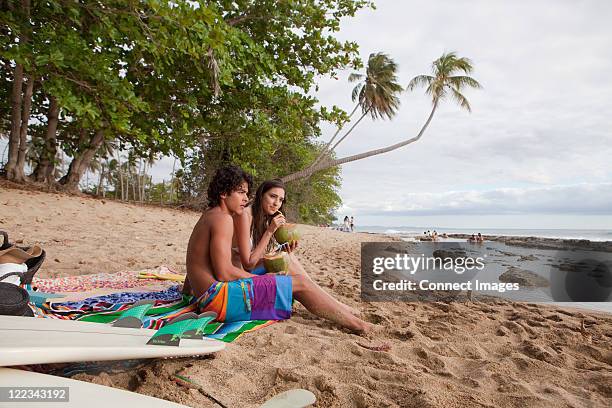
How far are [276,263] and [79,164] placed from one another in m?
10.3

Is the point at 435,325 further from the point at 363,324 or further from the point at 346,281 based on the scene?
the point at 346,281

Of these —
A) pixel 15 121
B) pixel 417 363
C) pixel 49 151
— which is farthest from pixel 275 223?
pixel 49 151

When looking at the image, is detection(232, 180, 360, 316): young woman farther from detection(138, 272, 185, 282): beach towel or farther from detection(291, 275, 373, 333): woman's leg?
detection(138, 272, 185, 282): beach towel

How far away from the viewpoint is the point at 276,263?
10.6 feet

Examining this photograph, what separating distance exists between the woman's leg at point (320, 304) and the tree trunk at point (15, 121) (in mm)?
8878

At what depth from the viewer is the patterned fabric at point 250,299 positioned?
2.79 metres

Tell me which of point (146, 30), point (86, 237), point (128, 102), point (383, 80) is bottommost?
point (86, 237)

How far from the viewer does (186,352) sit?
206 centimetres

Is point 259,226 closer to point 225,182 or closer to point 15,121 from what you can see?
point 225,182

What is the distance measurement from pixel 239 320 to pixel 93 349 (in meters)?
1.22

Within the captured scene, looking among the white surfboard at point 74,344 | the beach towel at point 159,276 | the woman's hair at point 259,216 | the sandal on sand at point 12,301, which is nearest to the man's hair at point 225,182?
the woman's hair at point 259,216

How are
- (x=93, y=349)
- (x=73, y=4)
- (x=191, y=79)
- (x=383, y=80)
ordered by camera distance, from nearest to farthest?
1. (x=93, y=349)
2. (x=73, y=4)
3. (x=191, y=79)
4. (x=383, y=80)

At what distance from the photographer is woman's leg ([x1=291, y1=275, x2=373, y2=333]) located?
3.03m

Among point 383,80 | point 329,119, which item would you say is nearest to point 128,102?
point 329,119
